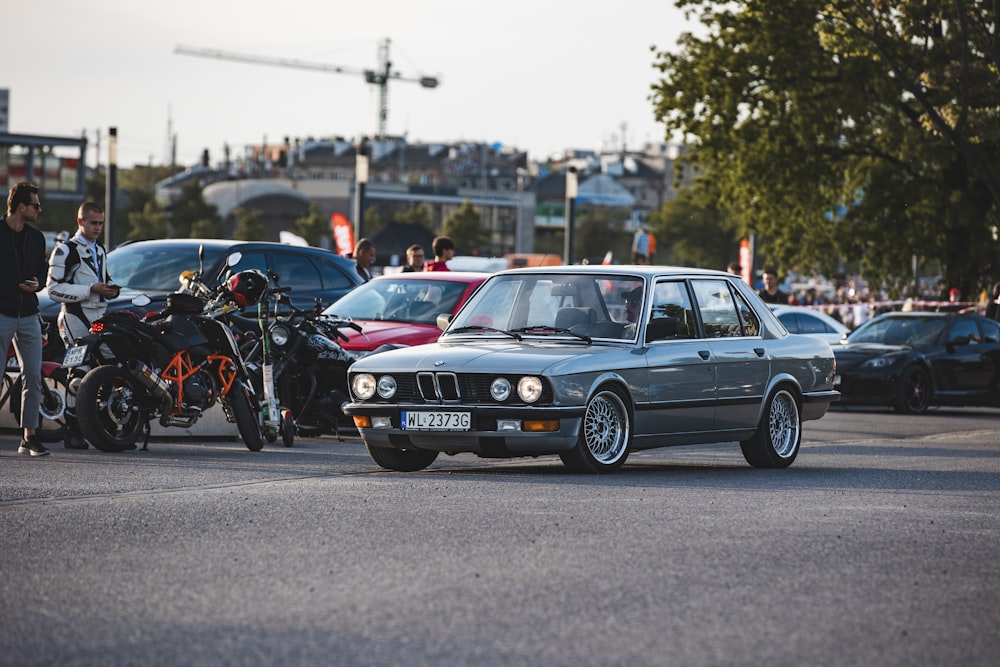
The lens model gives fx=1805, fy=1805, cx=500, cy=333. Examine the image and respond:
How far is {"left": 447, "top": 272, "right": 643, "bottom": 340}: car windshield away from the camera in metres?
12.7

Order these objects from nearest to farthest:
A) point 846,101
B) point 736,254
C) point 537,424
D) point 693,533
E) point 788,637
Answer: point 788,637 → point 693,533 → point 537,424 → point 846,101 → point 736,254

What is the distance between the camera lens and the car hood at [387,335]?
1628 centimetres

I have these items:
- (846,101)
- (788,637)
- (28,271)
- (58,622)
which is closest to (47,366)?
(28,271)

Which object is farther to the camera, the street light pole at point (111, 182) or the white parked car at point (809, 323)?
the street light pole at point (111, 182)

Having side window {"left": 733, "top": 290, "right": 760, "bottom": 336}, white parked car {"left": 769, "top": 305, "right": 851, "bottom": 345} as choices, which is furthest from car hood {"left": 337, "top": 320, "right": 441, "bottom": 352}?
white parked car {"left": 769, "top": 305, "right": 851, "bottom": 345}

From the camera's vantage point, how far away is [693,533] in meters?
8.70

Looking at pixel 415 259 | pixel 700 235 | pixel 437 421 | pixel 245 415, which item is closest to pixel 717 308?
pixel 437 421

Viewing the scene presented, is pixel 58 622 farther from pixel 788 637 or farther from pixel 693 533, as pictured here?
pixel 693 533

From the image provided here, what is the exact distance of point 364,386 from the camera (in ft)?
40.2

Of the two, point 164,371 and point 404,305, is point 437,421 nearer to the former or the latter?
point 164,371

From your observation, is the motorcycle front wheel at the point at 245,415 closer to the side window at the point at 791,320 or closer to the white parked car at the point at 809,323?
the white parked car at the point at 809,323

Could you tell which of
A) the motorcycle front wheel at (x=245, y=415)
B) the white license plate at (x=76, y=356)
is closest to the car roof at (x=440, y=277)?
the motorcycle front wheel at (x=245, y=415)

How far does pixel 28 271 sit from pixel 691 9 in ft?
101

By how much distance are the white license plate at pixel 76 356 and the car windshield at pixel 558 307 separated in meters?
2.79
